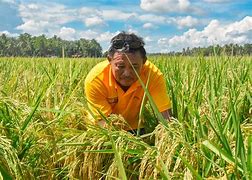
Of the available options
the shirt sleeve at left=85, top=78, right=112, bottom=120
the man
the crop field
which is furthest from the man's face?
the crop field

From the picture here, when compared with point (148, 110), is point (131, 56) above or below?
above

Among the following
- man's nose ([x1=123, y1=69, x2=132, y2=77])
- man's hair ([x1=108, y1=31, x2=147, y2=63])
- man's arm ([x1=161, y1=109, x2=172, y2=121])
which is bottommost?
man's arm ([x1=161, y1=109, x2=172, y2=121])

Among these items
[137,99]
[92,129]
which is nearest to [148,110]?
[137,99]

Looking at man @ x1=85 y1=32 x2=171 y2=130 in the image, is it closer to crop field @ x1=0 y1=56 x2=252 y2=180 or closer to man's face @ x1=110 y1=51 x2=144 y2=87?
man's face @ x1=110 y1=51 x2=144 y2=87

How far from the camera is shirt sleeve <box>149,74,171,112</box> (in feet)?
8.75

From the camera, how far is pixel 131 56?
2.58 meters

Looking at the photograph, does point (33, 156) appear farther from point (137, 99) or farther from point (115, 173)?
point (137, 99)

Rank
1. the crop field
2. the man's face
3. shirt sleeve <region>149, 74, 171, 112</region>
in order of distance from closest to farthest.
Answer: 1. the crop field
2. the man's face
3. shirt sleeve <region>149, 74, 171, 112</region>

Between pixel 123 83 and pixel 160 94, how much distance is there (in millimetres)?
236

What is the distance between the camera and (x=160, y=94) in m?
2.71

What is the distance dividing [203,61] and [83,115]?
3.38 feet

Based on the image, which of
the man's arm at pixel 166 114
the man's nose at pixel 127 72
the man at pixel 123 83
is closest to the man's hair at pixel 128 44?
the man at pixel 123 83

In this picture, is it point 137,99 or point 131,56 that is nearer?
point 131,56

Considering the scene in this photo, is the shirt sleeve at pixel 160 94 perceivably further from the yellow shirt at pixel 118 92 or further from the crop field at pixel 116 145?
the crop field at pixel 116 145
